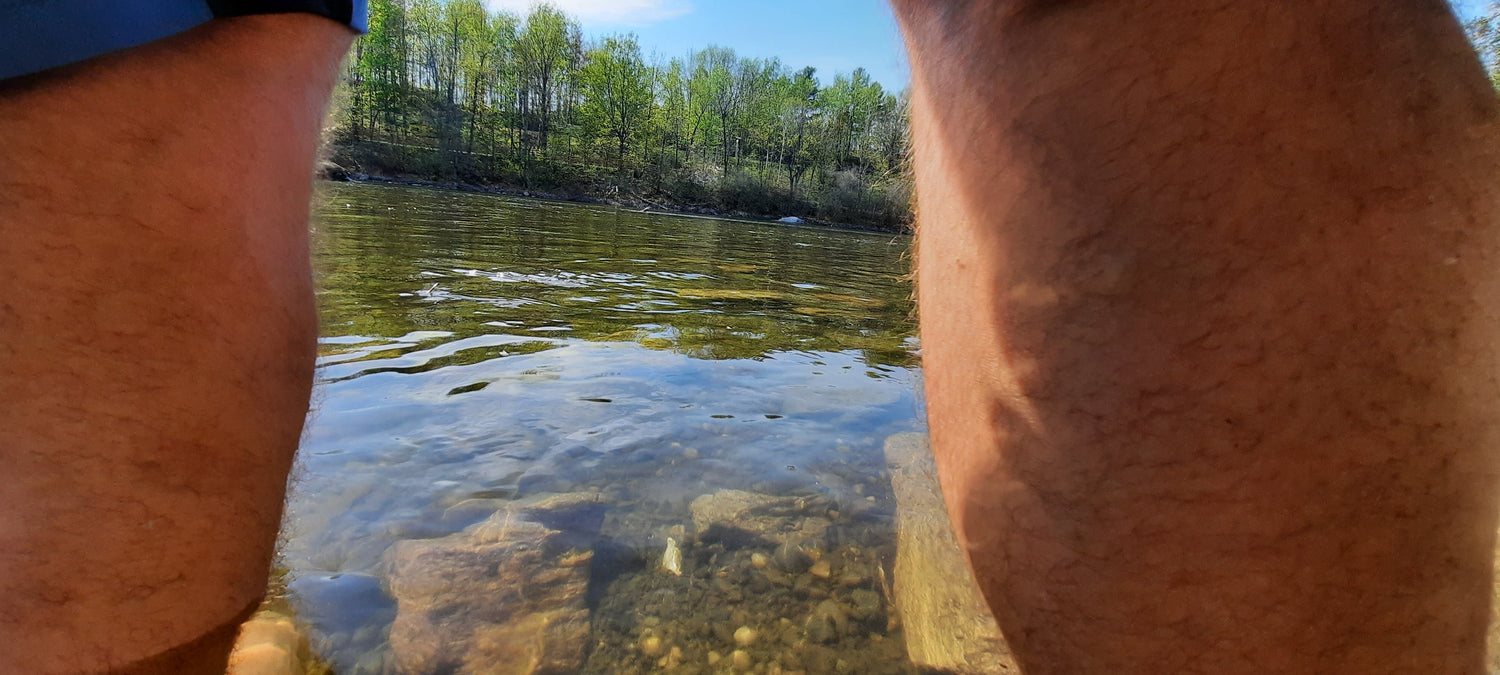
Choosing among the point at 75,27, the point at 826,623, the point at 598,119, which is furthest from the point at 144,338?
the point at 598,119

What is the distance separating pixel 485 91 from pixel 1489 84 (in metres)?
55.5

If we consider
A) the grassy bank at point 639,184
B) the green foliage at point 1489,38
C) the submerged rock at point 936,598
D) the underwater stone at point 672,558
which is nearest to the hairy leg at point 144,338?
the underwater stone at point 672,558

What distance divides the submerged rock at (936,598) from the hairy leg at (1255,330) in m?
0.57

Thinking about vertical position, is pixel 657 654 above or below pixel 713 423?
below

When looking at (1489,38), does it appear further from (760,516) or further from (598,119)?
(598,119)

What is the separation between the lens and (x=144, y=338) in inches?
32.7

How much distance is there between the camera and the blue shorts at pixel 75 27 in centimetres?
67

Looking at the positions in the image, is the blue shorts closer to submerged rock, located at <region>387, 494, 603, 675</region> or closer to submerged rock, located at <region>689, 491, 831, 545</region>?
submerged rock, located at <region>387, 494, 603, 675</region>

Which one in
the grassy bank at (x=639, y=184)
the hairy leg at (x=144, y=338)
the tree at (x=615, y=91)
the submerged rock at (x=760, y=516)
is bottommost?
the submerged rock at (x=760, y=516)

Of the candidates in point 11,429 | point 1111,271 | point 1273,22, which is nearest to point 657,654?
point 11,429

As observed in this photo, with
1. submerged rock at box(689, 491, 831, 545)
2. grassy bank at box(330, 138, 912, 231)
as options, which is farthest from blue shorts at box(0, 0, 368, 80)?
grassy bank at box(330, 138, 912, 231)

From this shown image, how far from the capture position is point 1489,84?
0.54 m

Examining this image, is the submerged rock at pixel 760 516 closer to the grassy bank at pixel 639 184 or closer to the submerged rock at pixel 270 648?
the submerged rock at pixel 270 648

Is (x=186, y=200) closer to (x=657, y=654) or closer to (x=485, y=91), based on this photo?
(x=657, y=654)
